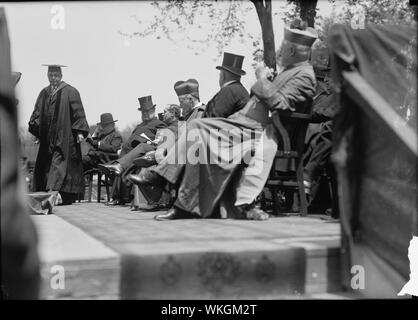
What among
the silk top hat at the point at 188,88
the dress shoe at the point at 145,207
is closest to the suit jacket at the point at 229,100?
the silk top hat at the point at 188,88

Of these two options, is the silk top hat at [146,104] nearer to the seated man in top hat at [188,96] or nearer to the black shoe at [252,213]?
the seated man in top hat at [188,96]

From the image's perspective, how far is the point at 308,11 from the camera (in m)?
5.37

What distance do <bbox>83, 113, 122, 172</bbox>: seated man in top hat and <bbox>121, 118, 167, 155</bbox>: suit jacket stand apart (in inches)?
50.3

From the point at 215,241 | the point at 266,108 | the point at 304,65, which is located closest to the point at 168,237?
the point at 215,241

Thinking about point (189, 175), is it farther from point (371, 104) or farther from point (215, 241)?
point (371, 104)

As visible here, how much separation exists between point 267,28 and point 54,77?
162 inches

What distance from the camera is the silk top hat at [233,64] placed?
5395 mm

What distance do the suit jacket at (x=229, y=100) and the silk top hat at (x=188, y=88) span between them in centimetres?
88

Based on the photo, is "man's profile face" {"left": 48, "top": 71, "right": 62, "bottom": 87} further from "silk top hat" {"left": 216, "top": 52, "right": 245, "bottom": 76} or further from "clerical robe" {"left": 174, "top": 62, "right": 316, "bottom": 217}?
"clerical robe" {"left": 174, "top": 62, "right": 316, "bottom": 217}

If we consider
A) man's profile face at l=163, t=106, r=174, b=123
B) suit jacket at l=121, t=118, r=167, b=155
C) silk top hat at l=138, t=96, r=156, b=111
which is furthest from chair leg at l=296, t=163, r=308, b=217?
silk top hat at l=138, t=96, r=156, b=111

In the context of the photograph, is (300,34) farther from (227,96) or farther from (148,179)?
(148,179)

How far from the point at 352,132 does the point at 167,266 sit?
1.08m

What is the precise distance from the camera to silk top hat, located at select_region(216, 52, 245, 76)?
Answer: 212 inches

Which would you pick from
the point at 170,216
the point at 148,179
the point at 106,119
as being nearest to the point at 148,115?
the point at 106,119
